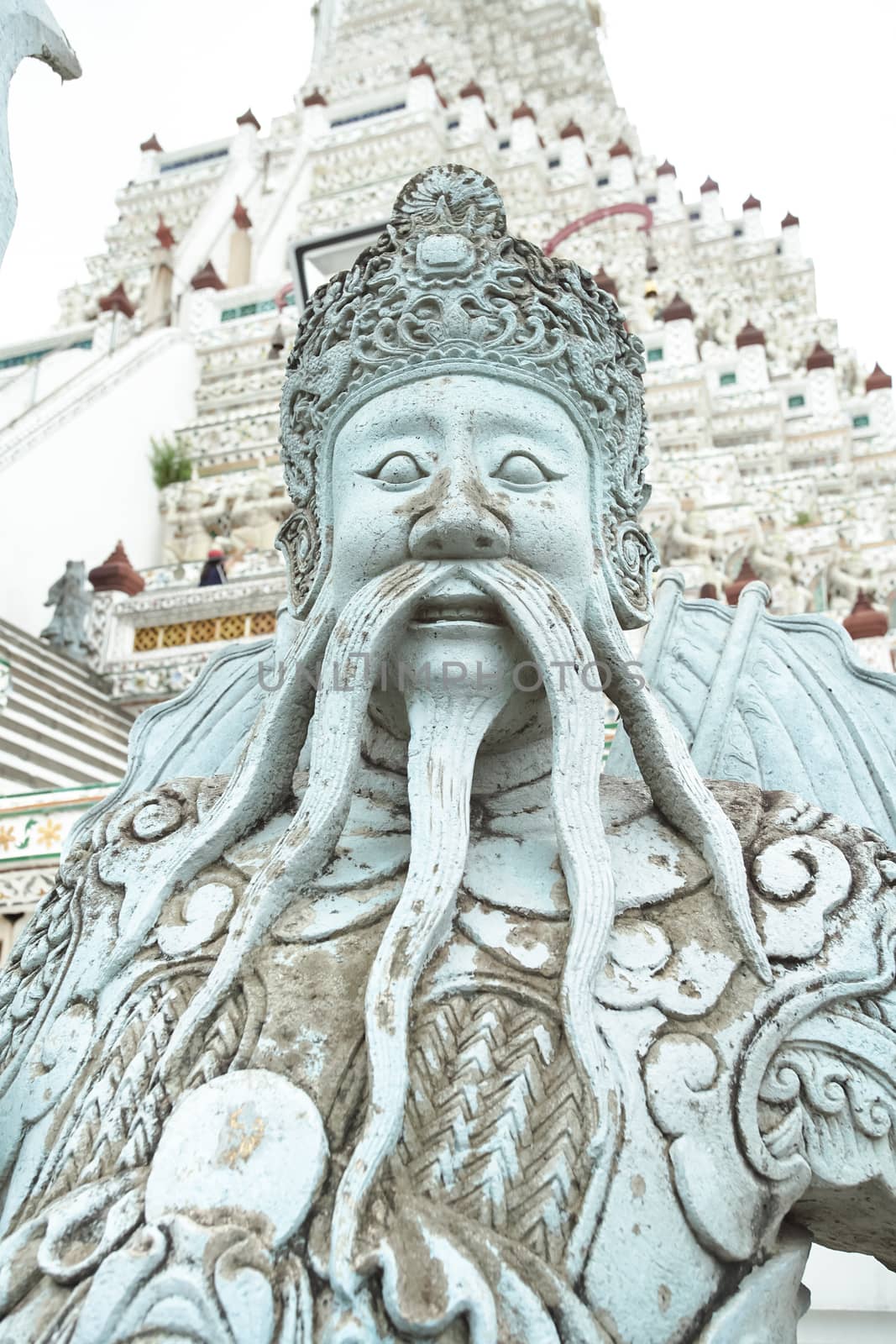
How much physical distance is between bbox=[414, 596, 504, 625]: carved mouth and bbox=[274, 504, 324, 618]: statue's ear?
0.36 metres

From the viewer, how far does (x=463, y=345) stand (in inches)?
94.0

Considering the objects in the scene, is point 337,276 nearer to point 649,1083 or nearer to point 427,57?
point 649,1083

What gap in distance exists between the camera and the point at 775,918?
2002 millimetres

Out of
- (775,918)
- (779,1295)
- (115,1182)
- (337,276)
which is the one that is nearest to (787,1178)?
(779,1295)

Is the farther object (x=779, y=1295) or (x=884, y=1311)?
(x=884, y=1311)

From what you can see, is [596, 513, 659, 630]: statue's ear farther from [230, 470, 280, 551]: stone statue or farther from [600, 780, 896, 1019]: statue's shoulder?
[230, 470, 280, 551]: stone statue

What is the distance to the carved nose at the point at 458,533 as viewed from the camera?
2.14 metres

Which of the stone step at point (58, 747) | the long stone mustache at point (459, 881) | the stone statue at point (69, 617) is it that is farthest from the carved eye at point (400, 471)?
the stone statue at point (69, 617)

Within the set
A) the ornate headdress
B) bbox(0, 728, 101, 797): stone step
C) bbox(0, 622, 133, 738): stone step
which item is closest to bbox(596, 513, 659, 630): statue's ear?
the ornate headdress

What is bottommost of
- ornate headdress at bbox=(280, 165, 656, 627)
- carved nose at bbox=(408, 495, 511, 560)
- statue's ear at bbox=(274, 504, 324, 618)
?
carved nose at bbox=(408, 495, 511, 560)

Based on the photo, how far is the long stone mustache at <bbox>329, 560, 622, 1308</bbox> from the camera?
64.1 inches

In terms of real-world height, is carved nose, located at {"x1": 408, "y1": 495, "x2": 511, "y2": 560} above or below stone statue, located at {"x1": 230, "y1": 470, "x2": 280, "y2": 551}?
below

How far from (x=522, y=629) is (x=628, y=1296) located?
1.12m

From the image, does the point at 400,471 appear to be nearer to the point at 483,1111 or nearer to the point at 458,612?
the point at 458,612
